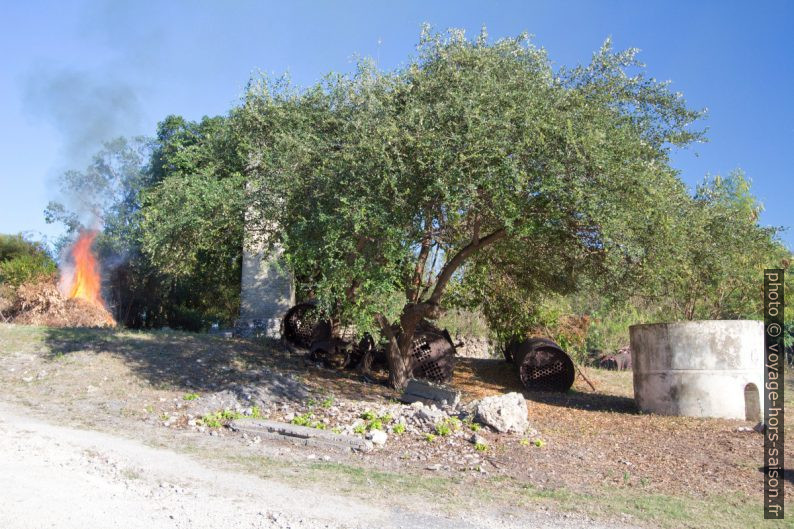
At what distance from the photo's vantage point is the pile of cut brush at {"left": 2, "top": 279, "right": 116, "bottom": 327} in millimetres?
20891

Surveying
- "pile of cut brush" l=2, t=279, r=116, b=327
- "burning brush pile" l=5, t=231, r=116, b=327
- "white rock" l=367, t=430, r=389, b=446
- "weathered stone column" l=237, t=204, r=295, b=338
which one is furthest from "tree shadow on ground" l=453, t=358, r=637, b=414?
"pile of cut brush" l=2, t=279, r=116, b=327

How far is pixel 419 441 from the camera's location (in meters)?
9.73

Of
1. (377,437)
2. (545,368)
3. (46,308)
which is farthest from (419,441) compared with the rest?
(46,308)

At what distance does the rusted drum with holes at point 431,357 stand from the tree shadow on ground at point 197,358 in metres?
1.62

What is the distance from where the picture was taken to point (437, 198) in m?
10.9

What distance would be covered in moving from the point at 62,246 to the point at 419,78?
80.5 feet

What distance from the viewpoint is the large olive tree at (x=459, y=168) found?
10.4 meters

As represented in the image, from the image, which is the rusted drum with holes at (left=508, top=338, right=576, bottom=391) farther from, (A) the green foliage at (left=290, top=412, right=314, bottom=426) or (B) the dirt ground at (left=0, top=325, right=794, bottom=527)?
(A) the green foliage at (left=290, top=412, right=314, bottom=426)

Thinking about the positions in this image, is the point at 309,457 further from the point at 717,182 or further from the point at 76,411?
the point at 717,182

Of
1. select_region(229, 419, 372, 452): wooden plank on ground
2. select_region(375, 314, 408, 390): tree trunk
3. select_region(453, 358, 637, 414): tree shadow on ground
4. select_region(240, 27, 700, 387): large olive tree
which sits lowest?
select_region(229, 419, 372, 452): wooden plank on ground

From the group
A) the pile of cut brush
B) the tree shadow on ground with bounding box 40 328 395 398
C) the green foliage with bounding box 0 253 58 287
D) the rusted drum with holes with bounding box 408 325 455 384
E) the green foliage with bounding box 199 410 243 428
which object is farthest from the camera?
the green foliage with bounding box 0 253 58 287

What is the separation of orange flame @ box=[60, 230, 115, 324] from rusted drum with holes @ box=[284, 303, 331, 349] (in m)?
8.60

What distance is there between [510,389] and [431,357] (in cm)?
216

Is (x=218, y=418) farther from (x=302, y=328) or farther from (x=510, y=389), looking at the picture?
(x=510, y=389)
